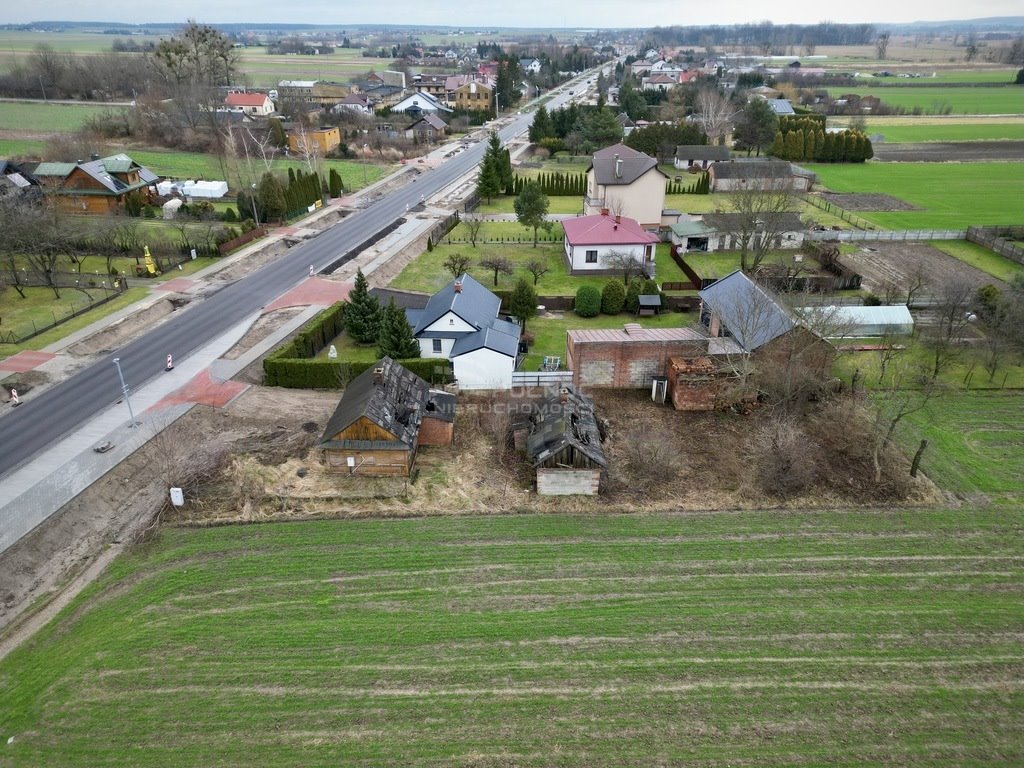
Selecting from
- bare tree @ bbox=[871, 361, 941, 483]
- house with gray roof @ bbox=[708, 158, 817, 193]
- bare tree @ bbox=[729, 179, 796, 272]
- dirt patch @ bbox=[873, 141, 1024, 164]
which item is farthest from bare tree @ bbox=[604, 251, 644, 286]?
dirt patch @ bbox=[873, 141, 1024, 164]

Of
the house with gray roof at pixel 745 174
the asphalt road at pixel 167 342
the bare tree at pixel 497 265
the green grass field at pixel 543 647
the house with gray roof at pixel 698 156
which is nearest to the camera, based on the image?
the green grass field at pixel 543 647

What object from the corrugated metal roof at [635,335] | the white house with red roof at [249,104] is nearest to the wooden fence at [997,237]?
A: the corrugated metal roof at [635,335]

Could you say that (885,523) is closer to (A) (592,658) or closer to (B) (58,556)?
(A) (592,658)

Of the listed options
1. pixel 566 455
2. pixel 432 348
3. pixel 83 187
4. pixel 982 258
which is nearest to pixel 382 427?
pixel 566 455

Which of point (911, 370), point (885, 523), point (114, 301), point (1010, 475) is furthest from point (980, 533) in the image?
point (114, 301)

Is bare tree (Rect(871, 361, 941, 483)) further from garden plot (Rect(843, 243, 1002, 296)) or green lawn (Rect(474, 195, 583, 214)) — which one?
green lawn (Rect(474, 195, 583, 214))

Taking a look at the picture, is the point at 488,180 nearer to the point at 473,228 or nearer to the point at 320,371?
the point at 473,228

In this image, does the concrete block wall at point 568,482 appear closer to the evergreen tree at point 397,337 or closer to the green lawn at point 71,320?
the evergreen tree at point 397,337
